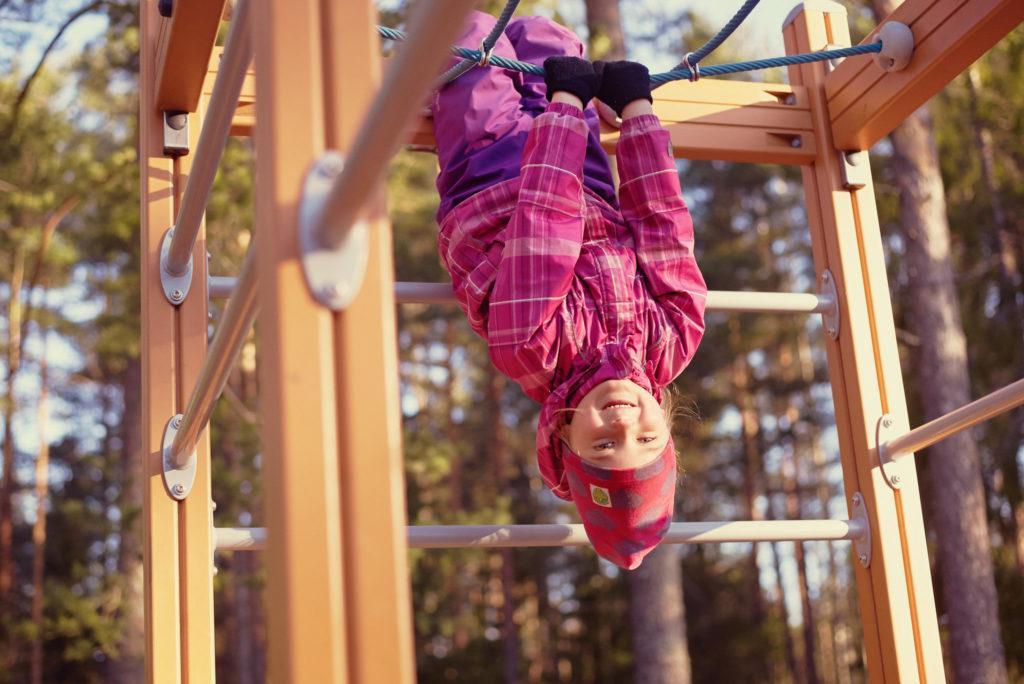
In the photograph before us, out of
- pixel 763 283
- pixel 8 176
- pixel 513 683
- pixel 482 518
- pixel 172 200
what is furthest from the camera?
pixel 763 283

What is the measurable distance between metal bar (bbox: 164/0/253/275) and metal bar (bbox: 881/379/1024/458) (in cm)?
109

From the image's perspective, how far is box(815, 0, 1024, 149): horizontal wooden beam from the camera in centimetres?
173

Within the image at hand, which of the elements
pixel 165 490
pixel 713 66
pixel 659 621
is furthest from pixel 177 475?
pixel 659 621

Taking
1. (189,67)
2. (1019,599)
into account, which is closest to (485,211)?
(189,67)

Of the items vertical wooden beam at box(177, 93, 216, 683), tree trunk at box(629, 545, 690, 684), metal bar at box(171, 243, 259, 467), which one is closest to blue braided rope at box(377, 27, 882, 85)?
vertical wooden beam at box(177, 93, 216, 683)

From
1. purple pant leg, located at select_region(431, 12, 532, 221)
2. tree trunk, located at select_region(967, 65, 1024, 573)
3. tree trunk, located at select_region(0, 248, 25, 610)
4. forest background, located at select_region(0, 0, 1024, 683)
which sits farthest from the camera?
tree trunk, located at select_region(0, 248, 25, 610)

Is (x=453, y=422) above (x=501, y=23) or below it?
above

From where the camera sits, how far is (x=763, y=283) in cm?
1320

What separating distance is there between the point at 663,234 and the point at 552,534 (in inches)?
19.9

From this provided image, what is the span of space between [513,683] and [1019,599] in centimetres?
573

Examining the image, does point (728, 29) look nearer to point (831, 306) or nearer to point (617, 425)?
point (831, 306)

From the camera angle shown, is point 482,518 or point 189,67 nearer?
point 189,67

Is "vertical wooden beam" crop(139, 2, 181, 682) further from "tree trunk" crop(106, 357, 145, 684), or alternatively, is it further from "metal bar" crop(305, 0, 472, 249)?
"tree trunk" crop(106, 357, 145, 684)

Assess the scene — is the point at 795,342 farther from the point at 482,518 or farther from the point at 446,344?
the point at 482,518
